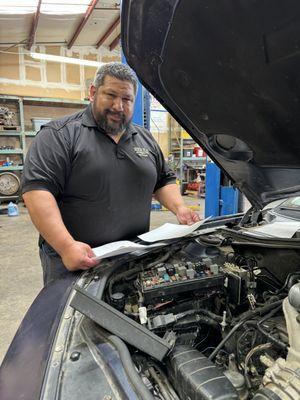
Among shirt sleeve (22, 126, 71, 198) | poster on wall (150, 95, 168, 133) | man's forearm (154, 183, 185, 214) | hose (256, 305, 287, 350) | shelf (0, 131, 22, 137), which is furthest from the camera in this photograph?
poster on wall (150, 95, 168, 133)

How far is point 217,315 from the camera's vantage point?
3.16 feet

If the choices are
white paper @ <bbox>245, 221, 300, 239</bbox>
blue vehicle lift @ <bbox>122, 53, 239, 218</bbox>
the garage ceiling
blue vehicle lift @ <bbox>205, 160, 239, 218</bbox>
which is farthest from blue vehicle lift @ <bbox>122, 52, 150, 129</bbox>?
white paper @ <bbox>245, 221, 300, 239</bbox>

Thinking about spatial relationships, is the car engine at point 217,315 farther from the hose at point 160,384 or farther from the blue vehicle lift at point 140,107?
the blue vehicle lift at point 140,107

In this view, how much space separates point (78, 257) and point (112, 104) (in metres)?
0.69

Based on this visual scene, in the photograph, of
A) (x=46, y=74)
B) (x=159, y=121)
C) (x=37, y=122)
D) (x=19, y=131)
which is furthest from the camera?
(x=159, y=121)

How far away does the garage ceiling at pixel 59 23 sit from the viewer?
4.51m

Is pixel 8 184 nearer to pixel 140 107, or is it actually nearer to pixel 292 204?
pixel 140 107

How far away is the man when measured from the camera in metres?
1.20

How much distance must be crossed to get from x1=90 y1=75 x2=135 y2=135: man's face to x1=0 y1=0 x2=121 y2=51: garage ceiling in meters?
3.98

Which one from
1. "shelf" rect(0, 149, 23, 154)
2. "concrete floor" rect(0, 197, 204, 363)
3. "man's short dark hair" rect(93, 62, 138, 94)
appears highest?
"man's short dark hair" rect(93, 62, 138, 94)

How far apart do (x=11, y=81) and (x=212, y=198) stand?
501 centimetres

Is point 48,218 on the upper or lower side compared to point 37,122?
lower

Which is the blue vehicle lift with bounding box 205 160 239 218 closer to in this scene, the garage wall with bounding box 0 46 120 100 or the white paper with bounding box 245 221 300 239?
the white paper with bounding box 245 221 300 239

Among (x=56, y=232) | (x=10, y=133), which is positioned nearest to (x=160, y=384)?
(x=56, y=232)
